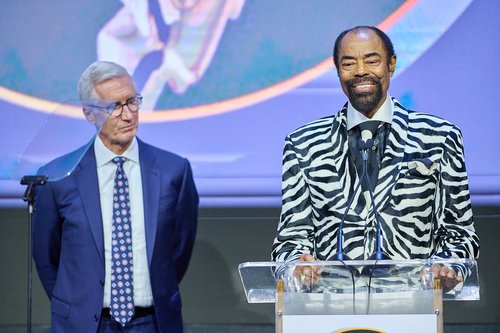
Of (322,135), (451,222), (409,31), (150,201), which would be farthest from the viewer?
(409,31)

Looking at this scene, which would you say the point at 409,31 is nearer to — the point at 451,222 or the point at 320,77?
the point at 320,77

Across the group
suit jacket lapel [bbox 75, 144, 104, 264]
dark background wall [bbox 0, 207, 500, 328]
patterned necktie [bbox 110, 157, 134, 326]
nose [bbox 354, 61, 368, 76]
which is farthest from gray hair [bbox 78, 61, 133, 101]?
dark background wall [bbox 0, 207, 500, 328]

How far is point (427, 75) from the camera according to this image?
502cm

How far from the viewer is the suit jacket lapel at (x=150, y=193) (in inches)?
160

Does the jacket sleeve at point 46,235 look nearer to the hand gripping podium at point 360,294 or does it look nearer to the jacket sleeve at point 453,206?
the hand gripping podium at point 360,294

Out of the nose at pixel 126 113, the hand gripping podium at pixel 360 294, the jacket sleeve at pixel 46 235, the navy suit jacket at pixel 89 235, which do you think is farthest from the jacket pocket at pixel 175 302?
the hand gripping podium at pixel 360 294

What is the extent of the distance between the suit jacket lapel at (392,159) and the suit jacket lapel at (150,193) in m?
0.95

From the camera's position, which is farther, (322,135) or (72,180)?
(72,180)

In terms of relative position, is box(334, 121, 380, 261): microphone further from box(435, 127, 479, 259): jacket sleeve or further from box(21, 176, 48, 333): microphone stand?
box(21, 176, 48, 333): microphone stand

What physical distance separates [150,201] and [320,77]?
52.7 inches

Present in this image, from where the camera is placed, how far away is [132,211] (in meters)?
4.09

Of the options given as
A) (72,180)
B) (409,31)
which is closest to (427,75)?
(409,31)

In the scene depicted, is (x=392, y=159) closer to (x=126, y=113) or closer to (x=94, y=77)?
(x=126, y=113)

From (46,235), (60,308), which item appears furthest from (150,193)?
(60,308)
